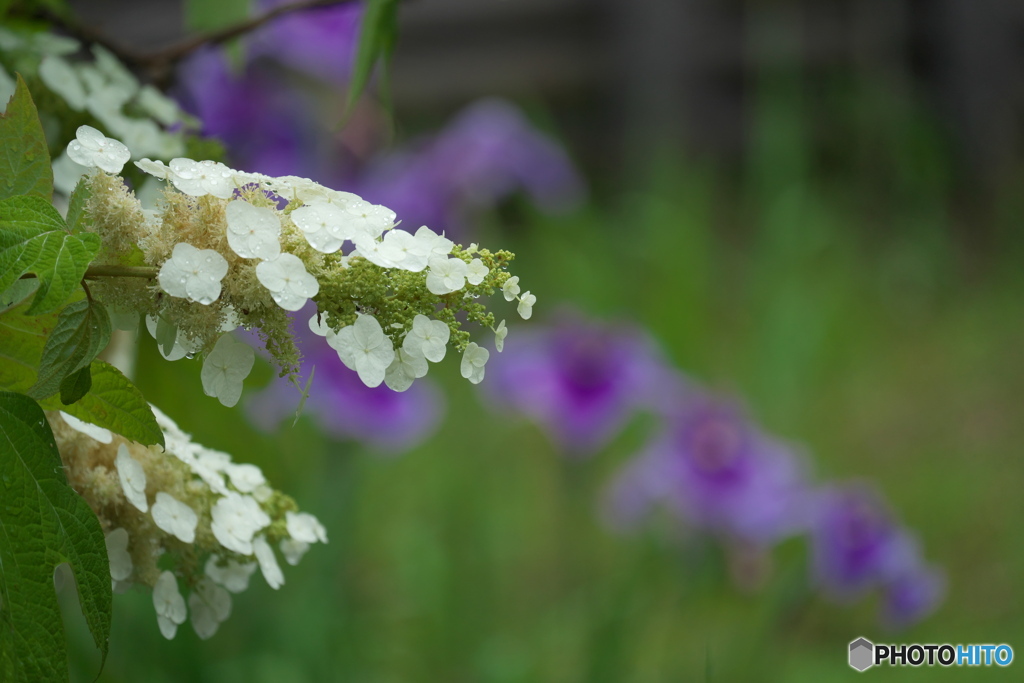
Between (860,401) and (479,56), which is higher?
(479,56)

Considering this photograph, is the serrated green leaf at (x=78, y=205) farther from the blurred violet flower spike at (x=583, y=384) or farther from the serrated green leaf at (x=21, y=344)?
the blurred violet flower spike at (x=583, y=384)

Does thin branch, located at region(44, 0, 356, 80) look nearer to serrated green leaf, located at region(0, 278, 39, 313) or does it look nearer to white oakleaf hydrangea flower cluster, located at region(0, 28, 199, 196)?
white oakleaf hydrangea flower cluster, located at region(0, 28, 199, 196)

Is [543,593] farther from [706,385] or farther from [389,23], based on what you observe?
[389,23]

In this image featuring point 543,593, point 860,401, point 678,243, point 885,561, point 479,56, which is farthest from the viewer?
point 479,56

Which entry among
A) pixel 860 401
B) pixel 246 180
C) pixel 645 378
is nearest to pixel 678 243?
pixel 645 378

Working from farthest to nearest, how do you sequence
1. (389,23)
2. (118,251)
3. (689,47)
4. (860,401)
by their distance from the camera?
(689,47) < (860,401) < (389,23) < (118,251)

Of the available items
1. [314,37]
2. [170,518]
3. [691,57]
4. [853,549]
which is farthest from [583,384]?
[691,57]

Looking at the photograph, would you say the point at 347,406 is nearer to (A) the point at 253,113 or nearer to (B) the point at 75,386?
(A) the point at 253,113
